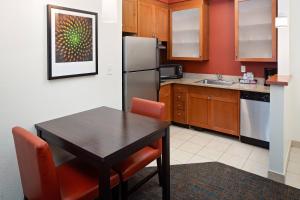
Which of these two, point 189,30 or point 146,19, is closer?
point 146,19

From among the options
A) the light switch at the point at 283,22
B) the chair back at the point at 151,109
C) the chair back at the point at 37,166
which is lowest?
the chair back at the point at 37,166

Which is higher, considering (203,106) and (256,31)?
(256,31)

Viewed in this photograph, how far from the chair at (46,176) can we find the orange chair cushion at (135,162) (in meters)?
0.09

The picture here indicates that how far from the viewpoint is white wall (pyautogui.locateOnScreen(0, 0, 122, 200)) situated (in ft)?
6.17

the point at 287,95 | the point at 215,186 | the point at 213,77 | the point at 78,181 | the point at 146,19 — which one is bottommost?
the point at 215,186

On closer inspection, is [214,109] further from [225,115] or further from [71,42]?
[71,42]

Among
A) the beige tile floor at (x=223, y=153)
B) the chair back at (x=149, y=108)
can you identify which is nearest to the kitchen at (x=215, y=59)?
the beige tile floor at (x=223, y=153)

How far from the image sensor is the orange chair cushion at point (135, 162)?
1880 mm

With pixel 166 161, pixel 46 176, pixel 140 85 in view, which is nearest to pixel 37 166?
pixel 46 176

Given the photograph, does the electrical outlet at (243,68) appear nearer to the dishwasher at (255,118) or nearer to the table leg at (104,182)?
the dishwasher at (255,118)

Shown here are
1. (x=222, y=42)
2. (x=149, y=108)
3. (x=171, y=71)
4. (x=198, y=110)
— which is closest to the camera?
(x=149, y=108)

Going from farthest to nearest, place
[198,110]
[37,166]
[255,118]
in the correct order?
1. [198,110]
2. [255,118]
3. [37,166]

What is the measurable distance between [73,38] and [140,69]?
1.25m

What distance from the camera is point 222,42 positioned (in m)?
4.30
